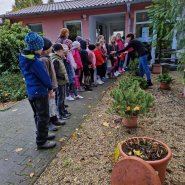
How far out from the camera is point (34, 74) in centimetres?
298

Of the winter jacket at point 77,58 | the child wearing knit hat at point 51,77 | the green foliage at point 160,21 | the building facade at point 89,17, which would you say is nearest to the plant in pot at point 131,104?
the child wearing knit hat at point 51,77

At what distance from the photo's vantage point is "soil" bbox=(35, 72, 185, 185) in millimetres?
2650

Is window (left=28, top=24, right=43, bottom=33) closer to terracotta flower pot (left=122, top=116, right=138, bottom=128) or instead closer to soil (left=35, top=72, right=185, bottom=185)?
soil (left=35, top=72, right=185, bottom=185)

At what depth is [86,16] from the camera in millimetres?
12148

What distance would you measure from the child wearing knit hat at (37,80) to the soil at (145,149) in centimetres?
141

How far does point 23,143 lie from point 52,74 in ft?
4.49

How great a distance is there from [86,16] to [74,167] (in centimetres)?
1092

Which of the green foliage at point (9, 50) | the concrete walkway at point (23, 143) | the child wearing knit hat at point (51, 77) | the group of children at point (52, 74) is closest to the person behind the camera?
the concrete walkway at point (23, 143)

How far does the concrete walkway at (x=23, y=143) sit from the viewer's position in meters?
2.79

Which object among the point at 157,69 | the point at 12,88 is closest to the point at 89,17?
the point at 157,69

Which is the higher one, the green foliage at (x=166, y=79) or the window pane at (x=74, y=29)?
the window pane at (x=74, y=29)

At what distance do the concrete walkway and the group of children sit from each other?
0.64 ft

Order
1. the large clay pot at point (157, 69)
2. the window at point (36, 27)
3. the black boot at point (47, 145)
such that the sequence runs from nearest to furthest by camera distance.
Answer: the black boot at point (47, 145), the large clay pot at point (157, 69), the window at point (36, 27)

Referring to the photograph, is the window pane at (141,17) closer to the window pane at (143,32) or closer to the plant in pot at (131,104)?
the window pane at (143,32)
